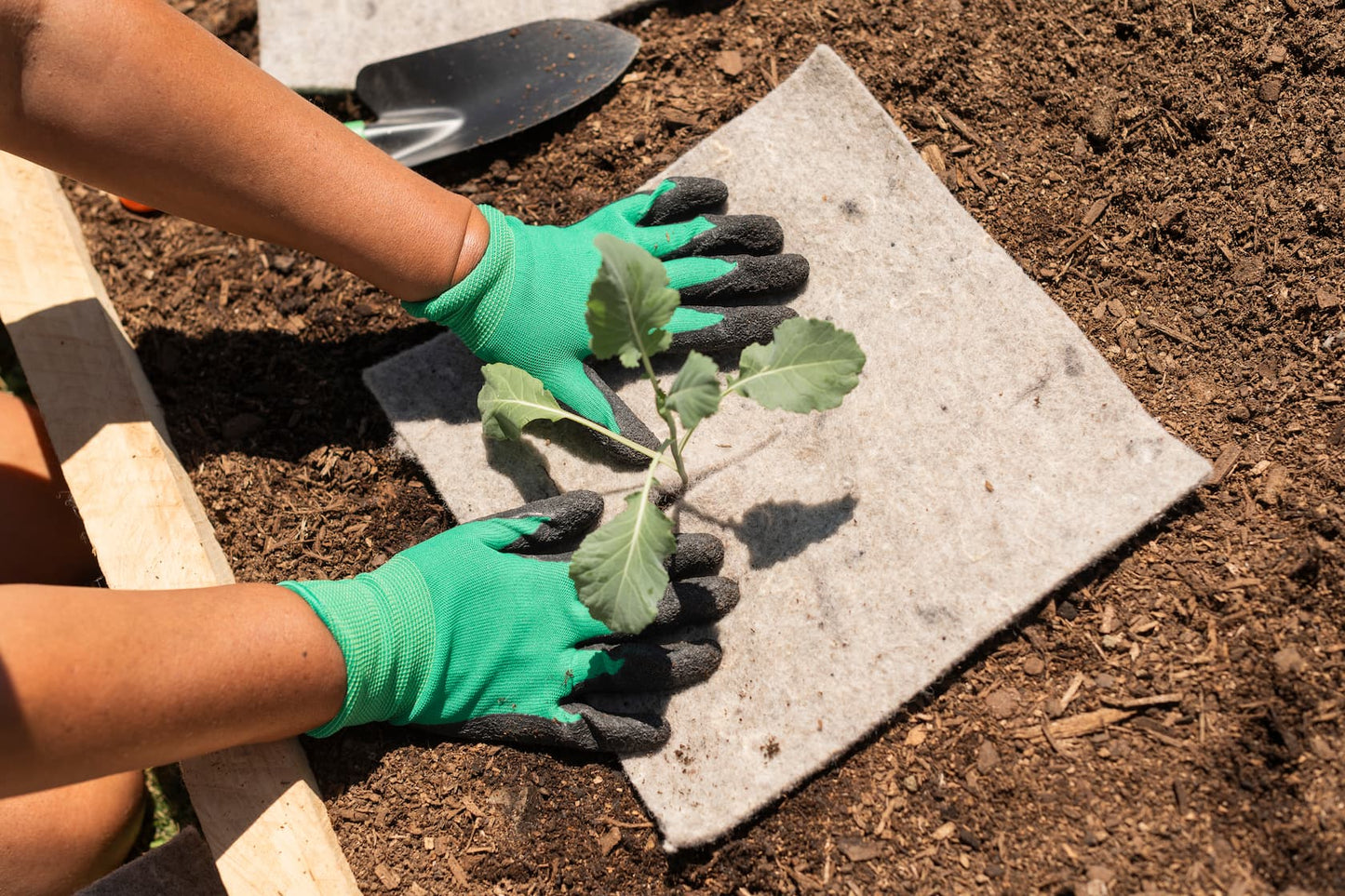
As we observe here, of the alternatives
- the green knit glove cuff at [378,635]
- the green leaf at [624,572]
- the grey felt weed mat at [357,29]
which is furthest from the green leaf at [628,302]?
the grey felt weed mat at [357,29]

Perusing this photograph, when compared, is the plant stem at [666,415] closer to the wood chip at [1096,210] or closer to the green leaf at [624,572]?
the green leaf at [624,572]

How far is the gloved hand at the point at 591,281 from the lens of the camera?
1.67 meters

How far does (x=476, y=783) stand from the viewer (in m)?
1.58

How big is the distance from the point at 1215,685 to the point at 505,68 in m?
1.80

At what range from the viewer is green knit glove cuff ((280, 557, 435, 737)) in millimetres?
1453

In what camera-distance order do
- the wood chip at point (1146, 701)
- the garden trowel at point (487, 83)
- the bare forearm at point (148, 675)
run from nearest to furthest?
the bare forearm at point (148, 675) → the wood chip at point (1146, 701) → the garden trowel at point (487, 83)

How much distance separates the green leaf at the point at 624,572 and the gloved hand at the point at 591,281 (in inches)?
12.5

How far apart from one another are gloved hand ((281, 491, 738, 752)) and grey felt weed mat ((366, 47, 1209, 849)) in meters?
0.08

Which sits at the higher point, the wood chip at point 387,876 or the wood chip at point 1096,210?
the wood chip at point 1096,210

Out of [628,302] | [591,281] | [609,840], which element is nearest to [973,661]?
[609,840]

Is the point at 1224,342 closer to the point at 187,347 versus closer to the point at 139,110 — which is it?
the point at 139,110

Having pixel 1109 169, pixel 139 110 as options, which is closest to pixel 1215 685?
pixel 1109 169

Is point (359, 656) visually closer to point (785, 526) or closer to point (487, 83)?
point (785, 526)

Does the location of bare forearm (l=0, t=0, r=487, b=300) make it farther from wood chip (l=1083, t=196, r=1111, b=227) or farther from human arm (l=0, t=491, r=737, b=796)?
wood chip (l=1083, t=196, r=1111, b=227)
